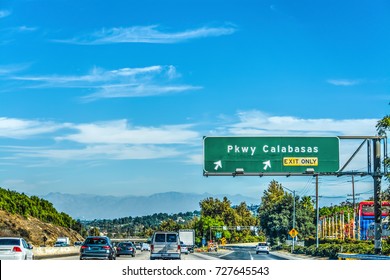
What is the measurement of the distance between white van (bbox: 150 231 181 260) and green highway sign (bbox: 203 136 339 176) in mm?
5097

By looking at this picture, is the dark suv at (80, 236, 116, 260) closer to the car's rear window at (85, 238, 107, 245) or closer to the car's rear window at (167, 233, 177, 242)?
the car's rear window at (85, 238, 107, 245)

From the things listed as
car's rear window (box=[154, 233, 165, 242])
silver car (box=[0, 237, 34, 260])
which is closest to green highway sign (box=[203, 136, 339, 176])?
car's rear window (box=[154, 233, 165, 242])

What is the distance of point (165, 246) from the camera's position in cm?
4531

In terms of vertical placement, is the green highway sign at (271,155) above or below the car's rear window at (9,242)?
above

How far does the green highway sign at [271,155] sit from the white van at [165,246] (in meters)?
5.10

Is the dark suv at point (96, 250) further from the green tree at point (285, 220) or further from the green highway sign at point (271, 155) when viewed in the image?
the green tree at point (285, 220)

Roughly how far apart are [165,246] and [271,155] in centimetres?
960

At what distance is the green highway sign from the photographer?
4694cm

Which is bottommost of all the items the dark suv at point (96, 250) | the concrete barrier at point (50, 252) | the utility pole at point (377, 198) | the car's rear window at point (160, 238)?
the concrete barrier at point (50, 252)

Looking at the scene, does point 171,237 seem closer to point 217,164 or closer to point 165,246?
point 165,246

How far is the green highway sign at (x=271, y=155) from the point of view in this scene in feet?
154

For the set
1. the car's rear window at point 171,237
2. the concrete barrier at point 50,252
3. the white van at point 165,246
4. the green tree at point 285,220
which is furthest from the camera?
the green tree at point 285,220

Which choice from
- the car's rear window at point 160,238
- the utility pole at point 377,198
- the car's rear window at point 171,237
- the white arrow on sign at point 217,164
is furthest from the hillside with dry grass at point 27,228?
the utility pole at point 377,198
